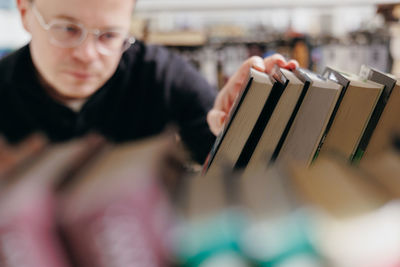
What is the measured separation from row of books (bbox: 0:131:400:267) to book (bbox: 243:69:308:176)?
11.8 inches

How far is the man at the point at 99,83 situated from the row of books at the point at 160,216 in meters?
0.60

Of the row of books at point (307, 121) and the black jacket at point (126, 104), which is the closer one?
the row of books at point (307, 121)

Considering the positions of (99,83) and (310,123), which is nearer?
(310,123)

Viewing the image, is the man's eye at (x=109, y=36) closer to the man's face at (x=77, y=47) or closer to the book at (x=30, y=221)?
the man's face at (x=77, y=47)

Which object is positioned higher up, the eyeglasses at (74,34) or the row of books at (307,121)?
the row of books at (307,121)

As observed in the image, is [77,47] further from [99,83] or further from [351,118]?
[351,118]

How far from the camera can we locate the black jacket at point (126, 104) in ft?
4.36

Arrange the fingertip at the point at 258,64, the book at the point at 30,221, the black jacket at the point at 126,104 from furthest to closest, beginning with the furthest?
the black jacket at the point at 126,104 < the fingertip at the point at 258,64 < the book at the point at 30,221

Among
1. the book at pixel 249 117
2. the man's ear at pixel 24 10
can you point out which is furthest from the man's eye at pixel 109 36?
the book at pixel 249 117

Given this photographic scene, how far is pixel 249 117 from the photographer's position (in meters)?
0.64

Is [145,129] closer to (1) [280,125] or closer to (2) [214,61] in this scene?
(1) [280,125]

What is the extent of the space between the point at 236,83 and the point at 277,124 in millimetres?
379

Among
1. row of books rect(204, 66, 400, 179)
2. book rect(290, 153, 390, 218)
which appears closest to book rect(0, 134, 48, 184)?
book rect(290, 153, 390, 218)

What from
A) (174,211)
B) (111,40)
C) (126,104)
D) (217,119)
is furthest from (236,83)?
(174,211)
